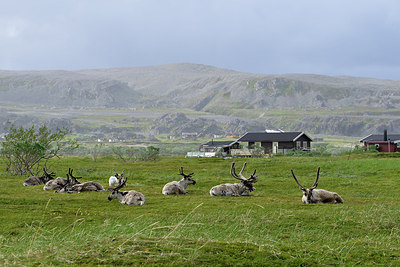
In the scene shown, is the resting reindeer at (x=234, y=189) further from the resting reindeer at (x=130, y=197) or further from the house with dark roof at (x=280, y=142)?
the house with dark roof at (x=280, y=142)

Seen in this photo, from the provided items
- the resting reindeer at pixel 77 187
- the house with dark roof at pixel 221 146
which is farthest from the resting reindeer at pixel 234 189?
the house with dark roof at pixel 221 146

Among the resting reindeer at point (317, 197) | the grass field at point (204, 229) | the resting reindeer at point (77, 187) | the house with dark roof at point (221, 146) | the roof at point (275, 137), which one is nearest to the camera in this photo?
the grass field at point (204, 229)

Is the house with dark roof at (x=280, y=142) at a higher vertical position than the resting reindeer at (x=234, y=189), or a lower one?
lower

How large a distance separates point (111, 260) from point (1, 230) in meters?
7.83

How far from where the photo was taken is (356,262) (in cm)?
818

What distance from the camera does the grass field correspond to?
7.55 m

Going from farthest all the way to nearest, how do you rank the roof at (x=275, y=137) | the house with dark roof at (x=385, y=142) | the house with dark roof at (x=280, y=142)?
the roof at (x=275, y=137)
the house with dark roof at (x=280, y=142)
the house with dark roof at (x=385, y=142)

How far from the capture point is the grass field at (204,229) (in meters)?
7.55

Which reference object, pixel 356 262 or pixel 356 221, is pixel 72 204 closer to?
pixel 356 221

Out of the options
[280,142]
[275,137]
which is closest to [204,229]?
[280,142]

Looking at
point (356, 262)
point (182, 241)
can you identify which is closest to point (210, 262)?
point (182, 241)

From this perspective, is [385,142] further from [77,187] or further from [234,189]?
[77,187]

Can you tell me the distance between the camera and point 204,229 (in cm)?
1236

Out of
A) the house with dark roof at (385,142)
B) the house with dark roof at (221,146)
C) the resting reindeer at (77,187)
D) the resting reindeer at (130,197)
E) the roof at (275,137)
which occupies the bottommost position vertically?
the house with dark roof at (221,146)
